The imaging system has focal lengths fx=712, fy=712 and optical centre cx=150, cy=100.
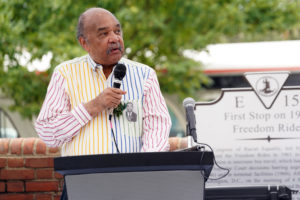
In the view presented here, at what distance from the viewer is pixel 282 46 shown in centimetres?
1307

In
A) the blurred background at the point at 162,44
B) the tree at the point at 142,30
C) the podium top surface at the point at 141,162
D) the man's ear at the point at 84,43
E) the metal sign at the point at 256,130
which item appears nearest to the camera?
the podium top surface at the point at 141,162

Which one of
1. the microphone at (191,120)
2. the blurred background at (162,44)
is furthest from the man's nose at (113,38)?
the blurred background at (162,44)

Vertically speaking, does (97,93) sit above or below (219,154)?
above

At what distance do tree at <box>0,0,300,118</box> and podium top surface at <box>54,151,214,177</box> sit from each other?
7158mm

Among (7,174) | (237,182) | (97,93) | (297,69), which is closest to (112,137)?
(97,93)

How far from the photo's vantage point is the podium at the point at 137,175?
270 cm

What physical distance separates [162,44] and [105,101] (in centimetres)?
870

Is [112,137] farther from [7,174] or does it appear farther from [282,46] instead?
[282,46]

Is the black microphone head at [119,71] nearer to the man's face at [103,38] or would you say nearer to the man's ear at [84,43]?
the man's face at [103,38]

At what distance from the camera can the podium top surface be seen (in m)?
2.70

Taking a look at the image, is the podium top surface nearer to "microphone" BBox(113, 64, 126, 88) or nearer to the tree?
"microphone" BBox(113, 64, 126, 88)

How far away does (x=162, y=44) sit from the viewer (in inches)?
460

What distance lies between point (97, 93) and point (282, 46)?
1019cm

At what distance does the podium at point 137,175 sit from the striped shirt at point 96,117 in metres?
0.42
